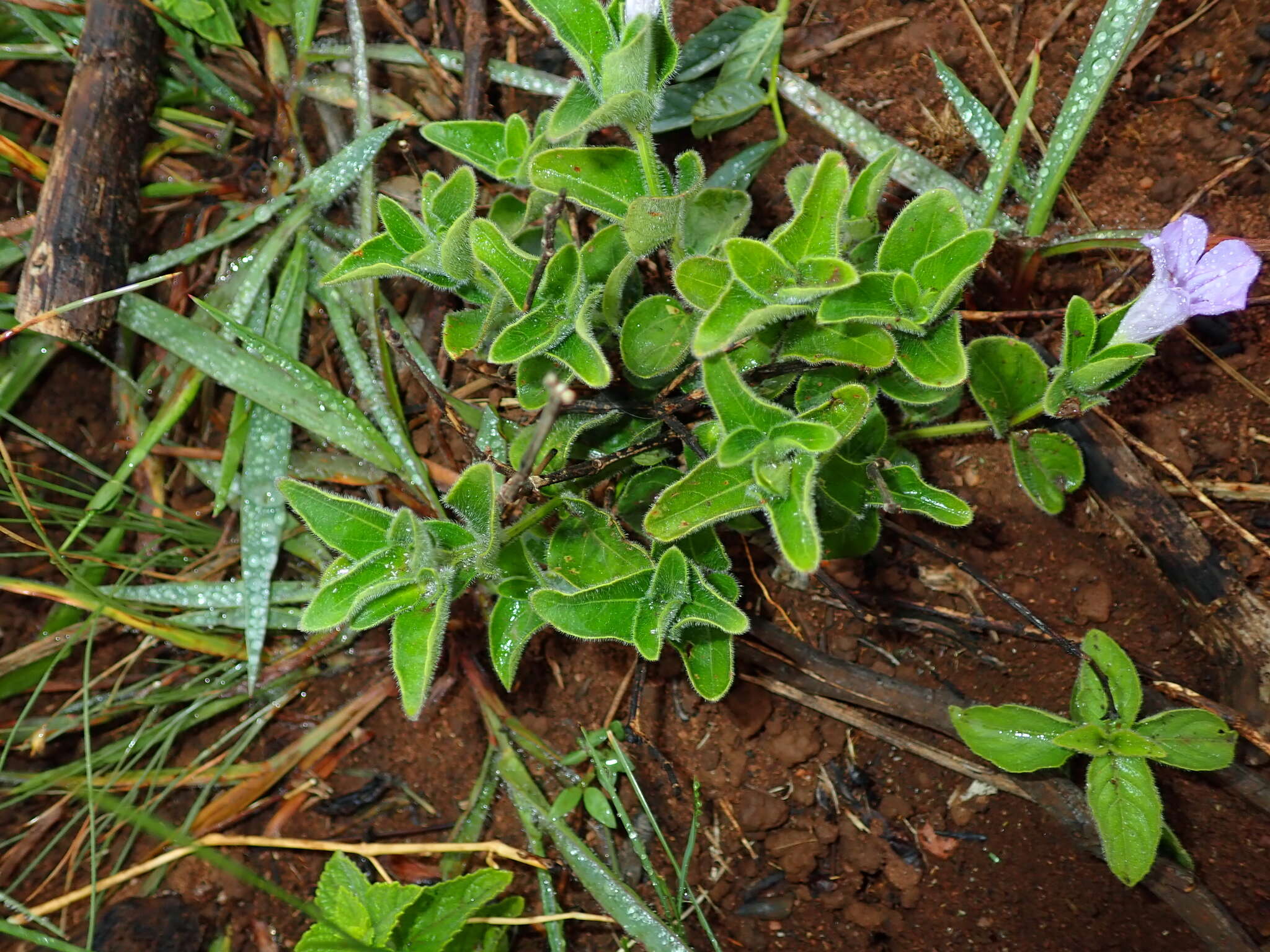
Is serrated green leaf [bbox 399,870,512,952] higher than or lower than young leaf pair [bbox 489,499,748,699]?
lower

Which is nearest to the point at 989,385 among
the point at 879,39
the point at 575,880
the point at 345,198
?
the point at 879,39

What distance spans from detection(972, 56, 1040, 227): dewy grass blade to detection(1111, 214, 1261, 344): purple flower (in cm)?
57

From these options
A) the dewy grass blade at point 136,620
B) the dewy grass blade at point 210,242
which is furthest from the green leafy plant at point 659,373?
the dewy grass blade at point 136,620

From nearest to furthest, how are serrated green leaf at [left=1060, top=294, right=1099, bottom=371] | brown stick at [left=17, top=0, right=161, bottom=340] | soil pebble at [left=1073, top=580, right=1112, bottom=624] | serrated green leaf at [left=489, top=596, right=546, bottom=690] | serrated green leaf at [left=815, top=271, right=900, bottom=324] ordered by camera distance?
serrated green leaf at [left=815, top=271, right=900, bottom=324]
serrated green leaf at [left=1060, top=294, right=1099, bottom=371]
serrated green leaf at [left=489, top=596, right=546, bottom=690]
soil pebble at [left=1073, top=580, right=1112, bottom=624]
brown stick at [left=17, top=0, right=161, bottom=340]

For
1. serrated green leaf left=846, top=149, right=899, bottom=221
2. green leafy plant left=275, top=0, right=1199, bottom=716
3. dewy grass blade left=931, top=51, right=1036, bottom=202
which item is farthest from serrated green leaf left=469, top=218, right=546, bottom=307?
dewy grass blade left=931, top=51, right=1036, bottom=202

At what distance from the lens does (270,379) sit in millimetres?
2811

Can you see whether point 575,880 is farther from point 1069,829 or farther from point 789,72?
point 789,72

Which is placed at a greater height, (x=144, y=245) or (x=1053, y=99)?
(x=144, y=245)

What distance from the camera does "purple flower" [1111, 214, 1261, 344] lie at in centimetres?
191

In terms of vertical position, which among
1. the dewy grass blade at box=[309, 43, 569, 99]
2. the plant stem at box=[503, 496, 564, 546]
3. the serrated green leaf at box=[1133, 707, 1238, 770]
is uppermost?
the dewy grass blade at box=[309, 43, 569, 99]

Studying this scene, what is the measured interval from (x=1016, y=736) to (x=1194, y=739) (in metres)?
0.37

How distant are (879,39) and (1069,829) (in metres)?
2.31

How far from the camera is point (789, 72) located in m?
2.80

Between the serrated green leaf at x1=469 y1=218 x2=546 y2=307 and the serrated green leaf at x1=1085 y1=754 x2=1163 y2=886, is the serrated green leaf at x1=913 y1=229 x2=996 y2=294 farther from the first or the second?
the serrated green leaf at x1=1085 y1=754 x2=1163 y2=886
